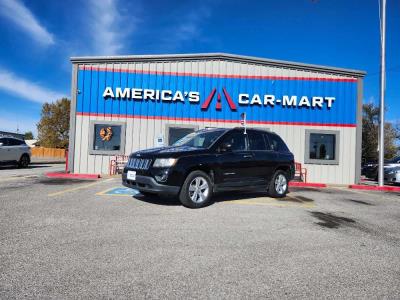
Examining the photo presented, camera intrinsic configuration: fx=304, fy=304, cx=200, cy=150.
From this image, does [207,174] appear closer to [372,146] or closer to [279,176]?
[279,176]

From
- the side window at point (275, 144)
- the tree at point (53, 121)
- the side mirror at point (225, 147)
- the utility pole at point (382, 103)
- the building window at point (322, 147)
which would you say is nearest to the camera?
the side mirror at point (225, 147)

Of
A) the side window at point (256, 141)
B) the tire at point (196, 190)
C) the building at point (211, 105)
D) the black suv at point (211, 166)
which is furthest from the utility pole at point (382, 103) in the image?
the tire at point (196, 190)

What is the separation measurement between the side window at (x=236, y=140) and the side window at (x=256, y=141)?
24 cm

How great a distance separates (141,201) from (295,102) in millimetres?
10381

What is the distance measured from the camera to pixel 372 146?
139ft

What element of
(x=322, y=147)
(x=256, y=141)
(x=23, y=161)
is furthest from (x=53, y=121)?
(x=256, y=141)

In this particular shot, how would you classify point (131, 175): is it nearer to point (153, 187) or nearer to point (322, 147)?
point (153, 187)

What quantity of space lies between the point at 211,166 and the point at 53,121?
61258mm

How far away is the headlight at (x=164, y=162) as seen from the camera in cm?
597

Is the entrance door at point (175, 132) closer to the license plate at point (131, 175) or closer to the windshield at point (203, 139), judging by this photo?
the windshield at point (203, 139)

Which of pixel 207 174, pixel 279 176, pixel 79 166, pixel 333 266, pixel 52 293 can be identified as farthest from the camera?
pixel 79 166

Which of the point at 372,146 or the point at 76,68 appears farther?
the point at 372,146

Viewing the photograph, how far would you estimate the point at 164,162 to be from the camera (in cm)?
602

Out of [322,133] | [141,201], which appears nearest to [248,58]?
[322,133]
